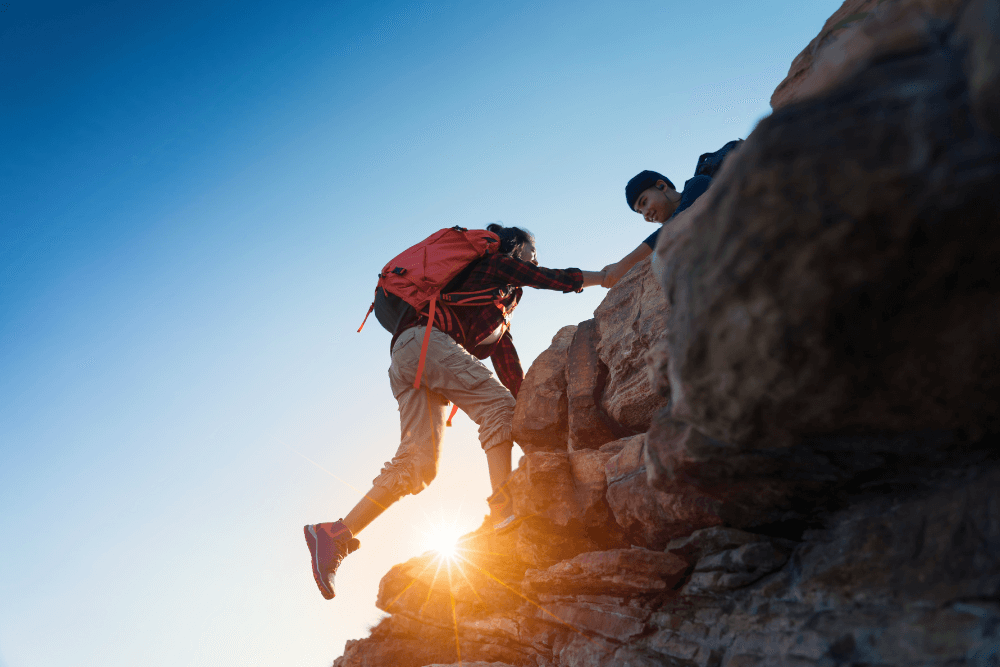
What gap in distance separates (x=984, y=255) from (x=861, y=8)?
2.32m

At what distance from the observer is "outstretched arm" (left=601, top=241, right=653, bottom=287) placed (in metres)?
7.57

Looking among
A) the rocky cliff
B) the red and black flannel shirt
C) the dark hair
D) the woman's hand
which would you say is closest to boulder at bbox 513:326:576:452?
the red and black flannel shirt

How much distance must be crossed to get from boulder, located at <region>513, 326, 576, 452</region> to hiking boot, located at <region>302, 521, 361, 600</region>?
2609mm

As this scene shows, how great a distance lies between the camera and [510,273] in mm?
7555

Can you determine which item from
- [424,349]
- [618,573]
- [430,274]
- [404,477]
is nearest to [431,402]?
[424,349]

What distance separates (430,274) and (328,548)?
3823 millimetres

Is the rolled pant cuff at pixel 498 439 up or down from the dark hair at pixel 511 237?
down

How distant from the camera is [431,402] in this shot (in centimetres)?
771

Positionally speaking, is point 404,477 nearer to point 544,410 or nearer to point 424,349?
point 424,349

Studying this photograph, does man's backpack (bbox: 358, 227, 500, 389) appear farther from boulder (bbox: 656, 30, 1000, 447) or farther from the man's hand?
boulder (bbox: 656, 30, 1000, 447)

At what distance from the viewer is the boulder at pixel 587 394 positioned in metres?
6.80

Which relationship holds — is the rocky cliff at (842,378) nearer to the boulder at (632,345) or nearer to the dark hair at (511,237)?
the boulder at (632,345)

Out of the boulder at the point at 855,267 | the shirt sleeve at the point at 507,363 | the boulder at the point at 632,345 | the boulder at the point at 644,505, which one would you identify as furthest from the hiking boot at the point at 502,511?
the boulder at the point at 855,267

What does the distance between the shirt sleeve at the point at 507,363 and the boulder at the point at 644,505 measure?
278 cm
